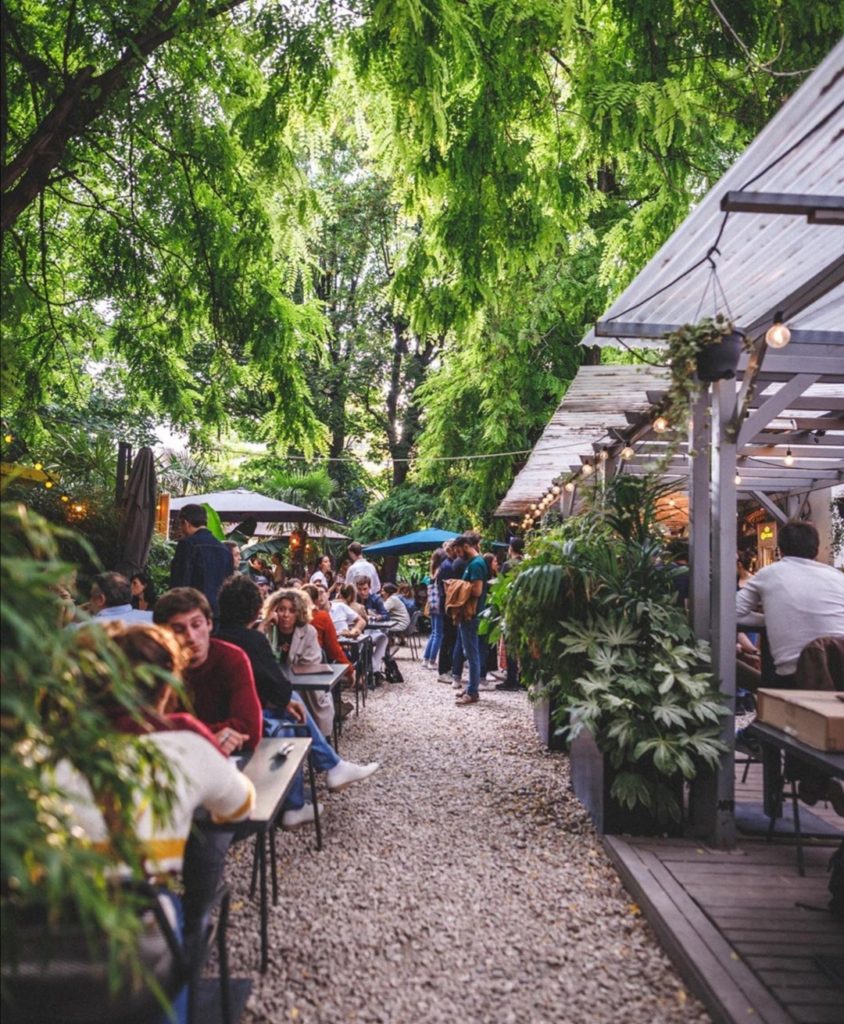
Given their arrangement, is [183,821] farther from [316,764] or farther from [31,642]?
[316,764]

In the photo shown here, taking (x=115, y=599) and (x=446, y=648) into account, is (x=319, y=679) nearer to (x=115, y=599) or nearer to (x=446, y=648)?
(x=115, y=599)

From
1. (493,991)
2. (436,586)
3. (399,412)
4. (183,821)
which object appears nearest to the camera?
(183,821)

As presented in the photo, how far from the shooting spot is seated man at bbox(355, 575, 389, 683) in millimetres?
11672

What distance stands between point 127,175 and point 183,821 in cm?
569

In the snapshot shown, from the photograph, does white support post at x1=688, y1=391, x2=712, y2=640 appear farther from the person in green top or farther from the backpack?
the backpack

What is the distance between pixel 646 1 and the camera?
17.0 feet

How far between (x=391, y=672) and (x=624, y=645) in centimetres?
738

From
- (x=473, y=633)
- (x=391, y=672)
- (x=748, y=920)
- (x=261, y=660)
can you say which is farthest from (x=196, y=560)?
(x=391, y=672)

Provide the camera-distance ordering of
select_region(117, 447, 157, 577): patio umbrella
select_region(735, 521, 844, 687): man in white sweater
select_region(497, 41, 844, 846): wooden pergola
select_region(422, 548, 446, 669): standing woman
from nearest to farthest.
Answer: select_region(497, 41, 844, 846): wooden pergola → select_region(735, 521, 844, 687): man in white sweater → select_region(117, 447, 157, 577): patio umbrella → select_region(422, 548, 446, 669): standing woman

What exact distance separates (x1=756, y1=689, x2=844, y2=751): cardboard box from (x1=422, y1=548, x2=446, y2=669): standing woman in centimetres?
893

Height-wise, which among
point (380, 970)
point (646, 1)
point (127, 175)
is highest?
point (646, 1)

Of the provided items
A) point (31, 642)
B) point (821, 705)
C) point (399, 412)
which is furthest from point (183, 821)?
point (399, 412)

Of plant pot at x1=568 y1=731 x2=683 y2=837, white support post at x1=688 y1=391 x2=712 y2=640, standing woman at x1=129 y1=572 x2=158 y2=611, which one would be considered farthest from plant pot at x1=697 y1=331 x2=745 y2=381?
standing woman at x1=129 y1=572 x2=158 y2=611

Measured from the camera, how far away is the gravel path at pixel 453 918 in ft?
10.5
